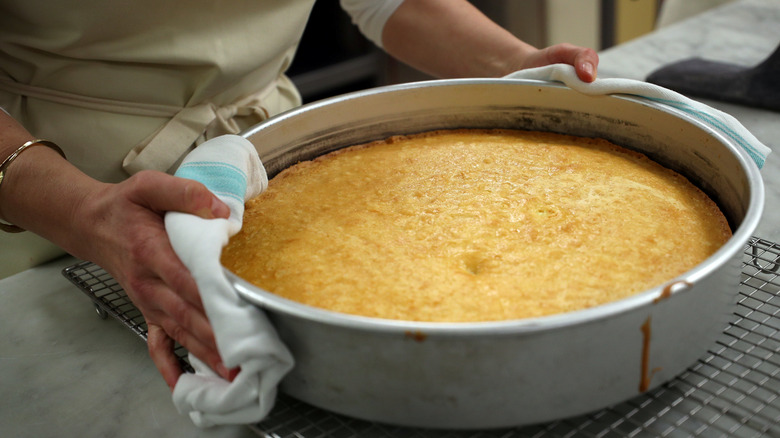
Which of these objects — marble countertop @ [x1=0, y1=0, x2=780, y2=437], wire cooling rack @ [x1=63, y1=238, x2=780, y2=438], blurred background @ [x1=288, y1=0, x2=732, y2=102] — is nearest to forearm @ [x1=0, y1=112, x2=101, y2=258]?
marble countertop @ [x1=0, y1=0, x2=780, y2=437]

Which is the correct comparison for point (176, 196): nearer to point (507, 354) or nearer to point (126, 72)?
point (507, 354)

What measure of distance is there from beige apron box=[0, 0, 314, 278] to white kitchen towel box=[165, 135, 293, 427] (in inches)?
21.5

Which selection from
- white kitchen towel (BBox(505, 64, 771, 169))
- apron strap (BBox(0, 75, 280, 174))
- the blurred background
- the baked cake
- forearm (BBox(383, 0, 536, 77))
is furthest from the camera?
the blurred background

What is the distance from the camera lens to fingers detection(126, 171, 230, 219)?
2.71 feet

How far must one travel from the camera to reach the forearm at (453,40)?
156 cm

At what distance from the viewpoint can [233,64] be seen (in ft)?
4.34

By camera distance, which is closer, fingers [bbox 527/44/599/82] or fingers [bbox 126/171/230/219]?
fingers [bbox 126/171/230/219]

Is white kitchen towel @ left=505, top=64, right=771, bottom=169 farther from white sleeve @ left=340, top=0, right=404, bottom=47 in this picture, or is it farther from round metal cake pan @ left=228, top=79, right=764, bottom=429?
white sleeve @ left=340, top=0, right=404, bottom=47

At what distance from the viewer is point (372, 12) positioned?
67.4 inches

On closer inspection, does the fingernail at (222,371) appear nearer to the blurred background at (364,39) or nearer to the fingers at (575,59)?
the fingers at (575,59)

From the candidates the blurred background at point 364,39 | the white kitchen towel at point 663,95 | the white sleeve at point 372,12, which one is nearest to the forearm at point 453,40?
the white sleeve at point 372,12

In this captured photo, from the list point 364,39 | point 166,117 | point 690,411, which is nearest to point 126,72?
point 166,117

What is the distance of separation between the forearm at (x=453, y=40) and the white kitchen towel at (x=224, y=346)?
36.3 inches

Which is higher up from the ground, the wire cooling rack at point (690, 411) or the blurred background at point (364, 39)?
the wire cooling rack at point (690, 411)
